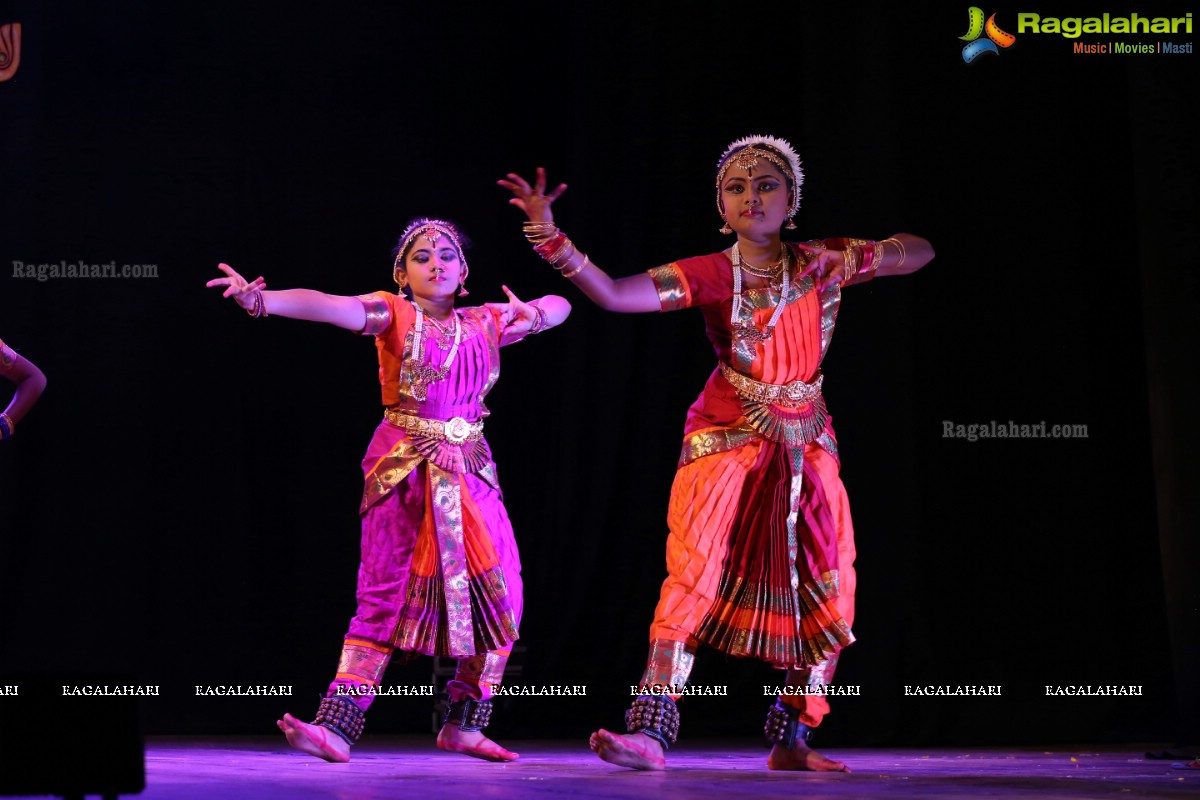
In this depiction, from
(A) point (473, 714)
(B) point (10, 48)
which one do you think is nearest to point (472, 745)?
(A) point (473, 714)

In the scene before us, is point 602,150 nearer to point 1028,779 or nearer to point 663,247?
point 663,247

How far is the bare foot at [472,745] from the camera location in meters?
4.18

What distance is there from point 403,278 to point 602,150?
4.44 feet

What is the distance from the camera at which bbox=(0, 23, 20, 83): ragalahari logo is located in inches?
203

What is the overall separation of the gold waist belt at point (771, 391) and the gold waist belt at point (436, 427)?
76cm

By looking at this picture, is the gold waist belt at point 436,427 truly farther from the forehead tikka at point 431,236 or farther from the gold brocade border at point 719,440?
the gold brocade border at point 719,440

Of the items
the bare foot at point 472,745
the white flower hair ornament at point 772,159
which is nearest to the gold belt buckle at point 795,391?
the white flower hair ornament at point 772,159

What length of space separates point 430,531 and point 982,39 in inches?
109

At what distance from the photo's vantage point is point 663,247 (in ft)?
17.9

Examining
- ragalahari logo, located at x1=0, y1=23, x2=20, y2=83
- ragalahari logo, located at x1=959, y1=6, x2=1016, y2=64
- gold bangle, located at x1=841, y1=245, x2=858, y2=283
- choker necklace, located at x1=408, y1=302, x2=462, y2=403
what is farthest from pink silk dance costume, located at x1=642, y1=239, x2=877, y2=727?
ragalahari logo, located at x1=0, y1=23, x2=20, y2=83

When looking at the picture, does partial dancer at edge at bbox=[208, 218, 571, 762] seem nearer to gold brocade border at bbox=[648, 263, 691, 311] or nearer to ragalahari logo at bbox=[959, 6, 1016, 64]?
gold brocade border at bbox=[648, 263, 691, 311]

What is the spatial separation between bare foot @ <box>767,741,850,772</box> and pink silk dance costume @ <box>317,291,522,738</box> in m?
0.80

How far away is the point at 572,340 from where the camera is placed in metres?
5.44

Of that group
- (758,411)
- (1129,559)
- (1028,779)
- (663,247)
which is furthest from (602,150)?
(1028,779)
